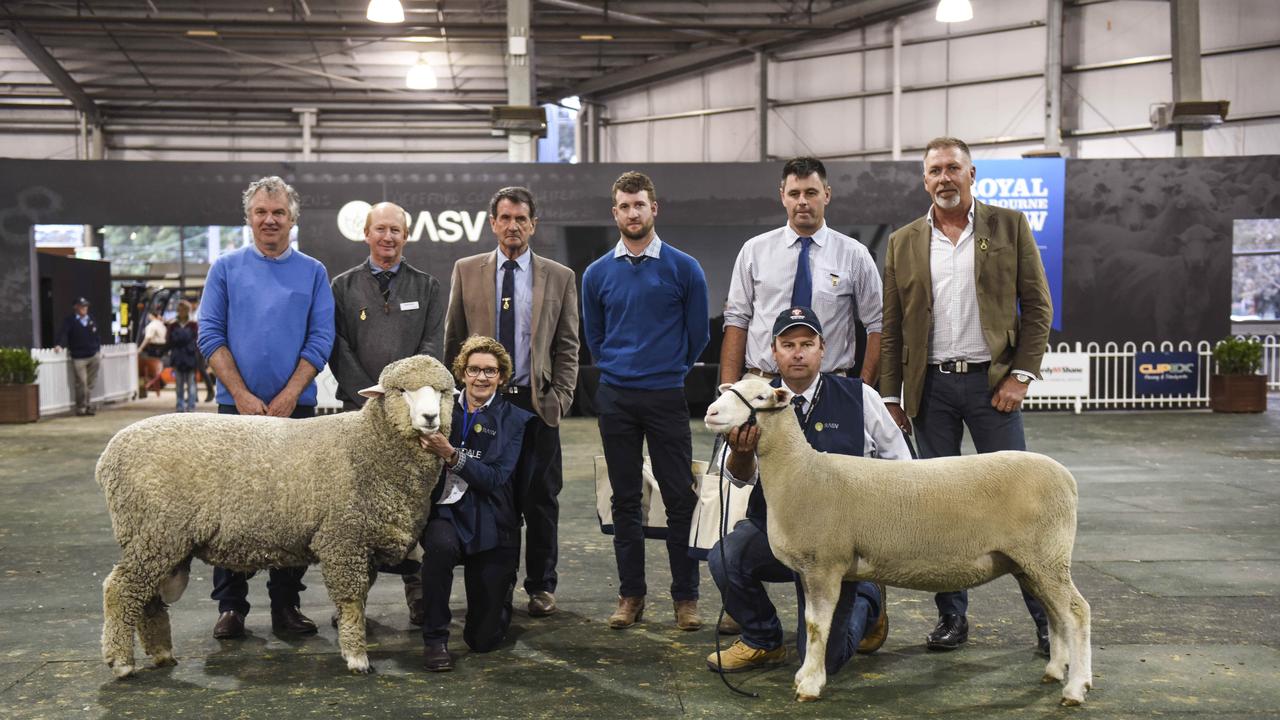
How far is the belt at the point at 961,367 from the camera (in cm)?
421

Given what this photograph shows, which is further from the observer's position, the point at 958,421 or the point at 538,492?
the point at 538,492

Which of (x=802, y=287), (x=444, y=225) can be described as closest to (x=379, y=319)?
(x=802, y=287)

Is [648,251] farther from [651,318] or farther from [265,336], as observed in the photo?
[265,336]

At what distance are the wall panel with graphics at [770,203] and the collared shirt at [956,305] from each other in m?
10.7

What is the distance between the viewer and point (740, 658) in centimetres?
388

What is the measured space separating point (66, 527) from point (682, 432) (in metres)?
4.49

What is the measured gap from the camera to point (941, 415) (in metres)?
4.29

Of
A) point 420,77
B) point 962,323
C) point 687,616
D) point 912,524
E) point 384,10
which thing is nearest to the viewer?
point 912,524

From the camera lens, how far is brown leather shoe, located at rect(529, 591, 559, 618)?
186 inches

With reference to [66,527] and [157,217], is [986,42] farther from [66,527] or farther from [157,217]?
[66,527]

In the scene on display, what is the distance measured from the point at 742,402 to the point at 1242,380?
13066mm

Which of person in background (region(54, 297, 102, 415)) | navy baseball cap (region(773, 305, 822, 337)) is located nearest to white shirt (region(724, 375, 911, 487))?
navy baseball cap (region(773, 305, 822, 337))

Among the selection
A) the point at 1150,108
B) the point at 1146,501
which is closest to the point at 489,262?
the point at 1146,501

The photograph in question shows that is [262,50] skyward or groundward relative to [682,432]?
skyward
